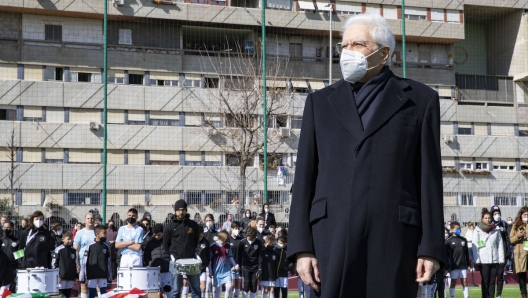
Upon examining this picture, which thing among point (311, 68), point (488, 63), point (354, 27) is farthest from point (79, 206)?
point (488, 63)

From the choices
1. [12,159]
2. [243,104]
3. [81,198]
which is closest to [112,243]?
[81,198]

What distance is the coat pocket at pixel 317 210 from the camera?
4.29 meters

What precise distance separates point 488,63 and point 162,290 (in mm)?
43866

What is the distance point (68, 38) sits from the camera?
47031mm

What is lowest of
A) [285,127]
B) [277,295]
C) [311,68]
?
[277,295]

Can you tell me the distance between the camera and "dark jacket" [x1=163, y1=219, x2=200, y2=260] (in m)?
17.1

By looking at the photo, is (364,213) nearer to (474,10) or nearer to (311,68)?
(311,68)

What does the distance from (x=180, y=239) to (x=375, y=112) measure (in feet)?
43.0

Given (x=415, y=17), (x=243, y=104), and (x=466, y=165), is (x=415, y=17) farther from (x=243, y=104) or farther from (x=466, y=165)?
(x=243, y=104)

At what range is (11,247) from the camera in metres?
19.9

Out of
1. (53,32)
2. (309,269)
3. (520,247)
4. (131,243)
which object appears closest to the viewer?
(309,269)

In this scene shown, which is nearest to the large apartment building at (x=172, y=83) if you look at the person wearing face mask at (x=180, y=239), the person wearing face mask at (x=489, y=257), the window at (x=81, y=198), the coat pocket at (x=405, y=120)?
the window at (x=81, y=198)

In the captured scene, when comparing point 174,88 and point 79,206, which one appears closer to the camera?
point 79,206

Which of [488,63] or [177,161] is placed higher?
[488,63]
